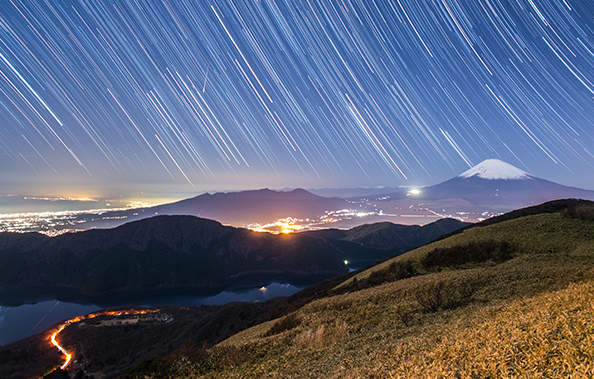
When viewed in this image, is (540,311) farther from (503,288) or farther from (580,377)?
(503,288)

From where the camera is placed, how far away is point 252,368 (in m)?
8.89

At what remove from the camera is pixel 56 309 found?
11188cm

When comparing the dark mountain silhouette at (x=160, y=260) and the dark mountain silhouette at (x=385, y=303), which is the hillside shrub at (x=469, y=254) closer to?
the dark mountain silhouette at (x=385, y=303)

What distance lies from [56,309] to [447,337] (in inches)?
6387

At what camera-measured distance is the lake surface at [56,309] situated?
9225 cm

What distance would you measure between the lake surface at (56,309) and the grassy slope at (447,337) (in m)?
116

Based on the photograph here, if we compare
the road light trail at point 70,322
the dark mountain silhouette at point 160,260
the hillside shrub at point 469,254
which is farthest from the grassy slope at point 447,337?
the dark mountain silhouette at point 160,260

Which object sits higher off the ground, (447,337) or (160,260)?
(447,337)

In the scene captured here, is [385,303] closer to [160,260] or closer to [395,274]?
[395,274]

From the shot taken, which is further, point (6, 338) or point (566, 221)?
point (6, 338)

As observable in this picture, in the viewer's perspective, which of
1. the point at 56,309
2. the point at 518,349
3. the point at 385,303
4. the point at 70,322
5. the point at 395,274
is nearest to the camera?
the point at 518,349

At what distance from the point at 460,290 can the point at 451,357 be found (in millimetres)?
10283

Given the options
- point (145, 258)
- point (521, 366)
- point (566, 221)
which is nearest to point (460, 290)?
point (521, 366)

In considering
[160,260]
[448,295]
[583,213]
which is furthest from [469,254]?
[160,260]
